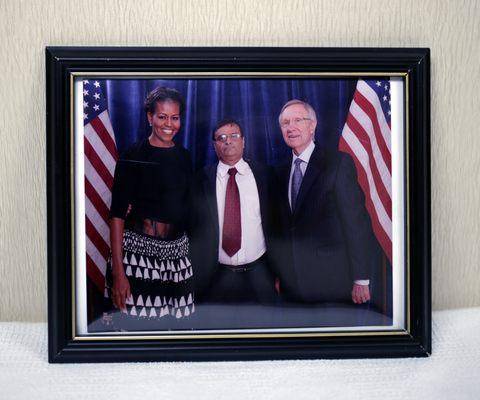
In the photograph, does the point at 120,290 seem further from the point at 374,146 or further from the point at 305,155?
the point at 374,146

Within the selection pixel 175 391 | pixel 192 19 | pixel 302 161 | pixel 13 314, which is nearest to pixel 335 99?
pixel 302 161

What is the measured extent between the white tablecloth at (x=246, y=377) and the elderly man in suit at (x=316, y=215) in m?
0.16

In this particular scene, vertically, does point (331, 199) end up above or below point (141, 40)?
below

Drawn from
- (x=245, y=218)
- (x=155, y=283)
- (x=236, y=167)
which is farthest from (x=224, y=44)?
(x=155, y=283)

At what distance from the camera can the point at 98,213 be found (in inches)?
45.8

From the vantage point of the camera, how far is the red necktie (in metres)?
1.18

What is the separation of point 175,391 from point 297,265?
34cm

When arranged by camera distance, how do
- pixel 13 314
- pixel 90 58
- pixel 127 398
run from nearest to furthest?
1. pixel 127 398
2. pixel 90 58
3. pixel 13 314

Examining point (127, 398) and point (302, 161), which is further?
point (302, 161)

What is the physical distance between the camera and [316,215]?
3.87ft

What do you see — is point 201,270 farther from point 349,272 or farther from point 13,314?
point 13,314

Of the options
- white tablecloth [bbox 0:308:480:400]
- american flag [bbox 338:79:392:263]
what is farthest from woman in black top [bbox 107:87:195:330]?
american flag [bbox 338:79:392:263]

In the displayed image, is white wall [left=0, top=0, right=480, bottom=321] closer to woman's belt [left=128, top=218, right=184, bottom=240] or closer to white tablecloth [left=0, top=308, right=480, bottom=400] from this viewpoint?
white tablecloth [left=0, top=308, right=480, bottom=400]

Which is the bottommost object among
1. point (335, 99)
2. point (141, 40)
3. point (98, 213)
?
point (98, 213)
